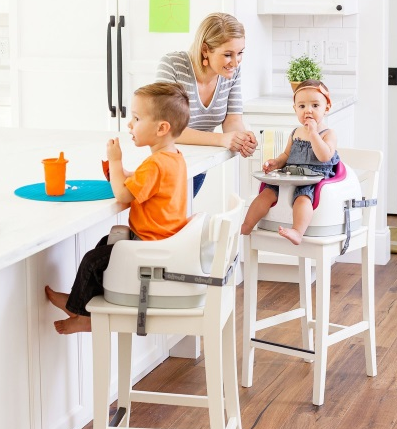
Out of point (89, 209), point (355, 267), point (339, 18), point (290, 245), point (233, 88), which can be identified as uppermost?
point (339, 18)

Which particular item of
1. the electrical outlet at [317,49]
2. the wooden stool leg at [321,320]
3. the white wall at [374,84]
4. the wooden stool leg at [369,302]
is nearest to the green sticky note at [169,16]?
the electrical outlet at [317,49]

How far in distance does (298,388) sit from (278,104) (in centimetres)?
172

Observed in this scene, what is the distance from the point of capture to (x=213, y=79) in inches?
136

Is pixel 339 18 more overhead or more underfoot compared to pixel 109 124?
more overhead

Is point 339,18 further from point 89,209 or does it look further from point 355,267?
point 89,209

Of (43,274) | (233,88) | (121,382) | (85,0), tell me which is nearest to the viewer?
(43,274)

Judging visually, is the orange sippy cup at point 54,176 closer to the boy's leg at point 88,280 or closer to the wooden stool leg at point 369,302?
the boy's leg at point 88,280

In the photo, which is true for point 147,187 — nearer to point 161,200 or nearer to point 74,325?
point 161,200

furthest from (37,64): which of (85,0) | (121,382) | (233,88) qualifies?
(121,382)

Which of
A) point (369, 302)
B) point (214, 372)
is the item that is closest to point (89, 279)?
point (214, 372)

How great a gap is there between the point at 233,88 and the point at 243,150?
313 mm

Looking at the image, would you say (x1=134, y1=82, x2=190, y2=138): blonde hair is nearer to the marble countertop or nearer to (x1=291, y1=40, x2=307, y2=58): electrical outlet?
the marble countertop

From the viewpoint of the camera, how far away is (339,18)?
5.27 m

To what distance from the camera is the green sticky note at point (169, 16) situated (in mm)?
4773
